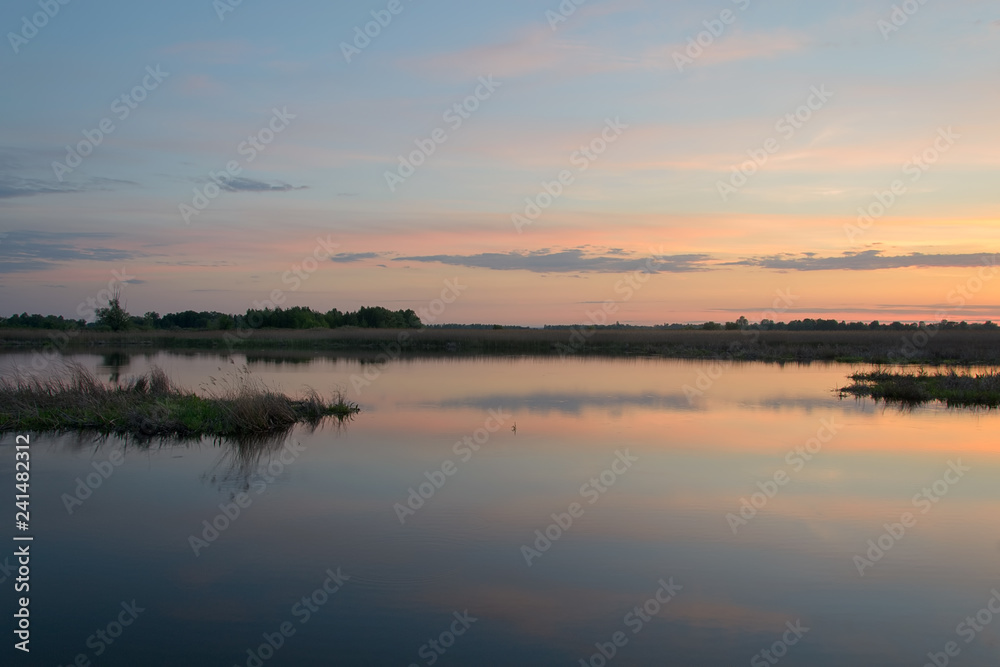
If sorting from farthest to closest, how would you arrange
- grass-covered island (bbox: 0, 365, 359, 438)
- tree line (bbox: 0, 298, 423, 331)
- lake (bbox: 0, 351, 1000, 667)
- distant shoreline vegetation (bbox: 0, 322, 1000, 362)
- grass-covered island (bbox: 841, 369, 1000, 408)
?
tree line (bbox: 0, 298, 423, 331) < distant shoreline vegetation (bbox: 0, 322, 1000, 362) < grass-covered island (bbox: 841, 369, 1000, 408) < grass-covered island (bbox: 0, 365, 359, 438) < lake (bbox: 0, 351, 1000, 667)

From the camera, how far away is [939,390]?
1675 centimetres

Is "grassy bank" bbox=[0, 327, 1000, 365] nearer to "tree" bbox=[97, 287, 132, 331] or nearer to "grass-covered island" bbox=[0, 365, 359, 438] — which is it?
"tree" bbox=[97, 287, 132, 331]

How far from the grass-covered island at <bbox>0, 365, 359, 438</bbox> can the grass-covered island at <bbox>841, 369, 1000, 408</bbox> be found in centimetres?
1326

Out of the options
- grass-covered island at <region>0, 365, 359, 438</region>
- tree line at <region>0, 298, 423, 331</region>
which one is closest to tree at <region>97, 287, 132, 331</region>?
tree line at <region>0, 298, 423, 331</region>

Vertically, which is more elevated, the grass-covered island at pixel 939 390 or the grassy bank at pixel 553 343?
the grassy bank at pixel 553 343

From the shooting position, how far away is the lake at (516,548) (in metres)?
4.18

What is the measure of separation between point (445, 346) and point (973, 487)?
109 ft

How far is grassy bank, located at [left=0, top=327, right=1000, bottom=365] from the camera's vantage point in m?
34.1

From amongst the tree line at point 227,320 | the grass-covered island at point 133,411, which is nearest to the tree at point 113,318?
the tree line at point 227,320

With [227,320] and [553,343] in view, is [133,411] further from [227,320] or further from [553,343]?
[227,320]

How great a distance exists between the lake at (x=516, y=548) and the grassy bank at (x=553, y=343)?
24.0 m

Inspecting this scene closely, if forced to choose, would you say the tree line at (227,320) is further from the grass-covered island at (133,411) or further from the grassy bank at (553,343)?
the grass-covered island at (133,411)

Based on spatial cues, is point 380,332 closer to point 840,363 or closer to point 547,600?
point 840,363

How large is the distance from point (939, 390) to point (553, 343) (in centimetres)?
2419
